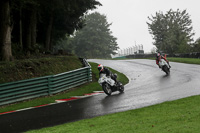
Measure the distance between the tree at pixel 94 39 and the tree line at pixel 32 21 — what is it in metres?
66.2

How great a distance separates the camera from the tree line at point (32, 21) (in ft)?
→ 53.5

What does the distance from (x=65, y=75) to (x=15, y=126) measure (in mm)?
7694

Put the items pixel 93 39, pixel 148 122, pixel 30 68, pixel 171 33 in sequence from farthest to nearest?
pixel 93 39 < pixel 171 33 < pixel 30 68 < pixel 148 122

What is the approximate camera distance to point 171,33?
2539 inches

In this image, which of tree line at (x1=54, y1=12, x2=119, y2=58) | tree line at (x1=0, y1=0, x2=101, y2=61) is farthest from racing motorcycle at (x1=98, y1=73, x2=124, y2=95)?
tree line at (x1=54, y1=12, x2=119, y2=58)

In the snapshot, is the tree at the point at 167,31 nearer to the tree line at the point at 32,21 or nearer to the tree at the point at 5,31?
the tree line at the point at 32,21

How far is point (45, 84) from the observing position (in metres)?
14.3

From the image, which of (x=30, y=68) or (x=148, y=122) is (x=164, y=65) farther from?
(x=148, y=122)

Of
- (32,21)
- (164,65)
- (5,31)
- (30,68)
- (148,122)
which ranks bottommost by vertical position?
(148,122)

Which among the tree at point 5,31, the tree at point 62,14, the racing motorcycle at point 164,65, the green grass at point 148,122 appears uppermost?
the tree at point 62,14

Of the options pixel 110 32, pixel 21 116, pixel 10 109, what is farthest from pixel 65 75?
pixel 110 32

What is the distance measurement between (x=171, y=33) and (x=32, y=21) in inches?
1825

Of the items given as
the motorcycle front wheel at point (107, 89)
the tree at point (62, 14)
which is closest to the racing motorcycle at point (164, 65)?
the motorcycle front wheel at point (107, 89)

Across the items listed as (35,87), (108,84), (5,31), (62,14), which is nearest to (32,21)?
(62,14)
